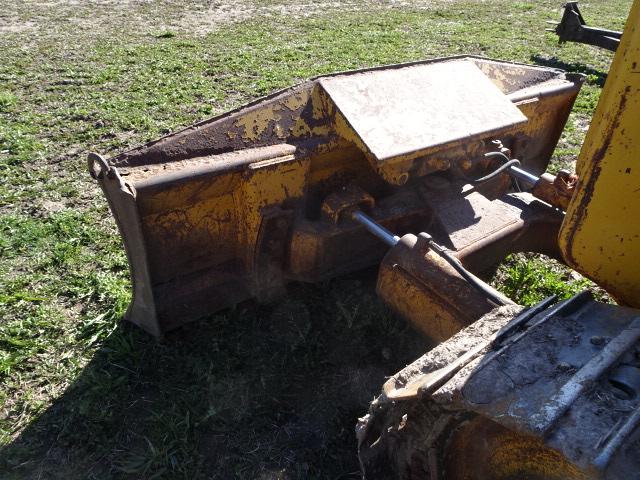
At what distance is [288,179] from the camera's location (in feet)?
8.86

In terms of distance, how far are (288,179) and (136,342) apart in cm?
127

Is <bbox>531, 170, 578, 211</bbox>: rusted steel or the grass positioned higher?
<bbox>531, 170, 578, 211</bbox>: rusted steel

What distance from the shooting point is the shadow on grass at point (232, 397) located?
7.91 feet

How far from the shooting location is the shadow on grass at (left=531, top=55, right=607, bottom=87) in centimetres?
752

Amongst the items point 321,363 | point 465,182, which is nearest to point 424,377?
point 321,363

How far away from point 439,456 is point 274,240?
1466mm

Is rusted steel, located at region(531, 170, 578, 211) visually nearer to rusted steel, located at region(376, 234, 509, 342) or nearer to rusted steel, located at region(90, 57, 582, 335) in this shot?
rusted steel, located at region(90, 57, 582, 335)

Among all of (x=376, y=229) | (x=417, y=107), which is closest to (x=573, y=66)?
(x=417, y=107)

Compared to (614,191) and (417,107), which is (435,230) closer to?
(417,107)

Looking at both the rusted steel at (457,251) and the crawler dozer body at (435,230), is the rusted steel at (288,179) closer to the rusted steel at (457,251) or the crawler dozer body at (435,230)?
the crawler dozer body at (435,230)

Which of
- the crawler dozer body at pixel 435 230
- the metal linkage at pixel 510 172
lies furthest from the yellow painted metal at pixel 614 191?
the metal linkage at pixel 510 172

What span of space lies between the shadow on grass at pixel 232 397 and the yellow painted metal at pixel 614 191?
1426mm

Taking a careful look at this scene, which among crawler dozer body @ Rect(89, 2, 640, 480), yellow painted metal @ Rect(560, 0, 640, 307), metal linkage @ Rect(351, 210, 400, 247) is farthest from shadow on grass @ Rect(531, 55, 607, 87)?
yellow painted metal @ Rect(560, 0, 640, 307)

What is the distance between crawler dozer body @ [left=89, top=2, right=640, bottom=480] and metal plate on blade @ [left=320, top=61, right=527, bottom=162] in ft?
0.03
